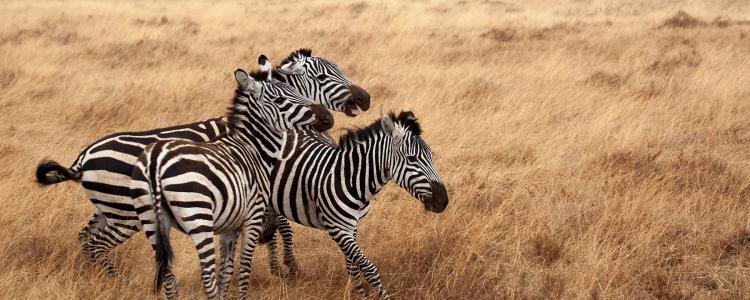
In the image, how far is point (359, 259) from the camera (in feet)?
15.8

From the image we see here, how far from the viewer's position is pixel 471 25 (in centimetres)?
1917

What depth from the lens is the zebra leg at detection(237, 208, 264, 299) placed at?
4.62 meters

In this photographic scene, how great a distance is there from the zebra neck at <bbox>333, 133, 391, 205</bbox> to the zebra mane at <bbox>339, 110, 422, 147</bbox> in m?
0.04

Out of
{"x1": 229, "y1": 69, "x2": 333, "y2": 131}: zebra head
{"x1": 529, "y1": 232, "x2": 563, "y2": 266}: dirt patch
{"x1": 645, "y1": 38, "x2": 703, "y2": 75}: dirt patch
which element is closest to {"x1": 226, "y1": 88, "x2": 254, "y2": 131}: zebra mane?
{"x1": 229, "y1": 69, "x2": 333, "y2": 131}: zebra head

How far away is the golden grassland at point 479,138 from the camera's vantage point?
5348mm

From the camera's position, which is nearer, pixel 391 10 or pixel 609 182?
pixel 609 182

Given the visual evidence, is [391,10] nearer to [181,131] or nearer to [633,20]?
[633,20]

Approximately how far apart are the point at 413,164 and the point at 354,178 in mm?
423

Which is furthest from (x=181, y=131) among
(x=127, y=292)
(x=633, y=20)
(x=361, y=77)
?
(x=633, y=20)

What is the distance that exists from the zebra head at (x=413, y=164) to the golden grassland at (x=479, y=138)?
710 mm

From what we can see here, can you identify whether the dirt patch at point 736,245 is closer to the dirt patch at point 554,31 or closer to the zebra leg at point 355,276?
the zebra leg at point 355,276

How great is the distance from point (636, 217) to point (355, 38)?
11.3m

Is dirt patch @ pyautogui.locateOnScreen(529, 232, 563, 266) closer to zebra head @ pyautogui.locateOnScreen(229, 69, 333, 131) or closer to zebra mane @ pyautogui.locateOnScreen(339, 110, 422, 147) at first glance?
zebra mane @ pyautogui.locateOnScreen(339, 110, 422, 147)

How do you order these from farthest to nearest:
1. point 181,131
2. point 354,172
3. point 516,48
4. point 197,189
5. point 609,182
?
point 516,48 → point 609,182 → point 181,131 → point 354,172 → point 197,189
